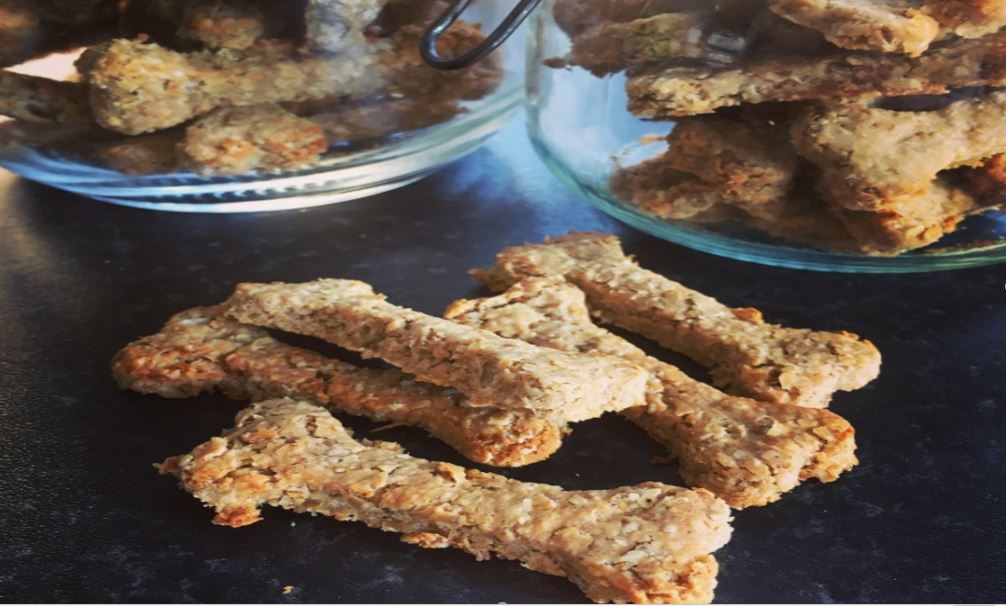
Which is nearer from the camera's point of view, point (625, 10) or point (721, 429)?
point (721, 429)

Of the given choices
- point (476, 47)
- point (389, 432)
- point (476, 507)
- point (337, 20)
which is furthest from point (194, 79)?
point (476, 507)

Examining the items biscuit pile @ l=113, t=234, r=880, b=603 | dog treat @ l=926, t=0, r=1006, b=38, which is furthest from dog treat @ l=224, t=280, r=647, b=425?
dog treat @ l=926, t=0, r=1006, b=38

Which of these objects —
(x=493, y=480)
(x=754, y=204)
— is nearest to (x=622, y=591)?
(x=493, y=480)

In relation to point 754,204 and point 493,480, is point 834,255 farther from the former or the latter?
point 493,480

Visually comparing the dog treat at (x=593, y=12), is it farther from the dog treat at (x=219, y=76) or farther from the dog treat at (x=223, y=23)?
the dog treat at (x=223, y=23)

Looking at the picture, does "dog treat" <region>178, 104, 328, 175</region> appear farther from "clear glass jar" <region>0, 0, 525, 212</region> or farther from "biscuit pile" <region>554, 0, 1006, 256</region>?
"biscuit pile" <region>554, 0, 1006, 256</region>

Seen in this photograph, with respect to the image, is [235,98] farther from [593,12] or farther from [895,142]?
[895,142]
